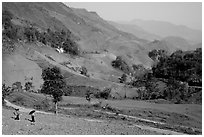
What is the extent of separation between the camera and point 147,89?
149 feet

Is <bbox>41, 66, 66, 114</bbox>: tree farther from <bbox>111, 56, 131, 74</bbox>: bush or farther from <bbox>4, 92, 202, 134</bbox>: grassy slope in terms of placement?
<bbox>111, 56, 131, 74</bbox>: bush

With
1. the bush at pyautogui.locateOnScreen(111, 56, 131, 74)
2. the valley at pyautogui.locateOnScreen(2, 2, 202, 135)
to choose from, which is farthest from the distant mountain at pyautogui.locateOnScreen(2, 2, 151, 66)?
the bush at pyautogui.locateOnScreen(111, 56, 131, 74)

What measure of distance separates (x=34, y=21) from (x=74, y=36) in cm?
1802

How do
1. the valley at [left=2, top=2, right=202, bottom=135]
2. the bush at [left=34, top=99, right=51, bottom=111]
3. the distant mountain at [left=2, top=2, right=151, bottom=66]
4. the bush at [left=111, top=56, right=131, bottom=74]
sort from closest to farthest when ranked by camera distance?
the valley at [left=2, top=2, right=202, bottom=135] → the bush at [left=34, top=99, right=51, bottom=111] → the bush at [left=111, top=56, right=131, bottom=74] → the distant mountain at [left=2, top=2, right=151, bottom=66]

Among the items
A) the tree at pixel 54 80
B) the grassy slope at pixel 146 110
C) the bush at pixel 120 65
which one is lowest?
the grassy slope at pixel 146 110

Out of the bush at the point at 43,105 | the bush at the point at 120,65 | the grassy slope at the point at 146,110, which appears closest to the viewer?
the grassy slope at the point at 146,110

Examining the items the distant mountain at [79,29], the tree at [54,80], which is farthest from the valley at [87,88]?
the distant mountain at [79,29]

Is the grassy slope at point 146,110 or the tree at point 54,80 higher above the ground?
the tree at point 54,80

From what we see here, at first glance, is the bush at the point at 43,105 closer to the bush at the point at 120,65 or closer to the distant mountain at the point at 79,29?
the bush at the point at 120,65

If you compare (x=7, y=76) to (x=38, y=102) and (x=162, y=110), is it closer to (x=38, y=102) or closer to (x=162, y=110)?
(x=38, y=102)

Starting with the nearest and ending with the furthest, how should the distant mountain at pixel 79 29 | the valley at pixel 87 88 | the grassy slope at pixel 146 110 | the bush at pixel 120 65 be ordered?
the valley at pixel 87 88 → the grassy slope at pixel 146 110 → the bush at pixel 120 65 → the distant mountain at pixel 79 29

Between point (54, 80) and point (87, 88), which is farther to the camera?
point (87, 88)

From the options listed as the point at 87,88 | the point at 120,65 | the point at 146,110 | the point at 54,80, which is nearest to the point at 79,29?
the point at 120,65

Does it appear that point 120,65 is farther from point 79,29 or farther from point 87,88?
point 79,29
